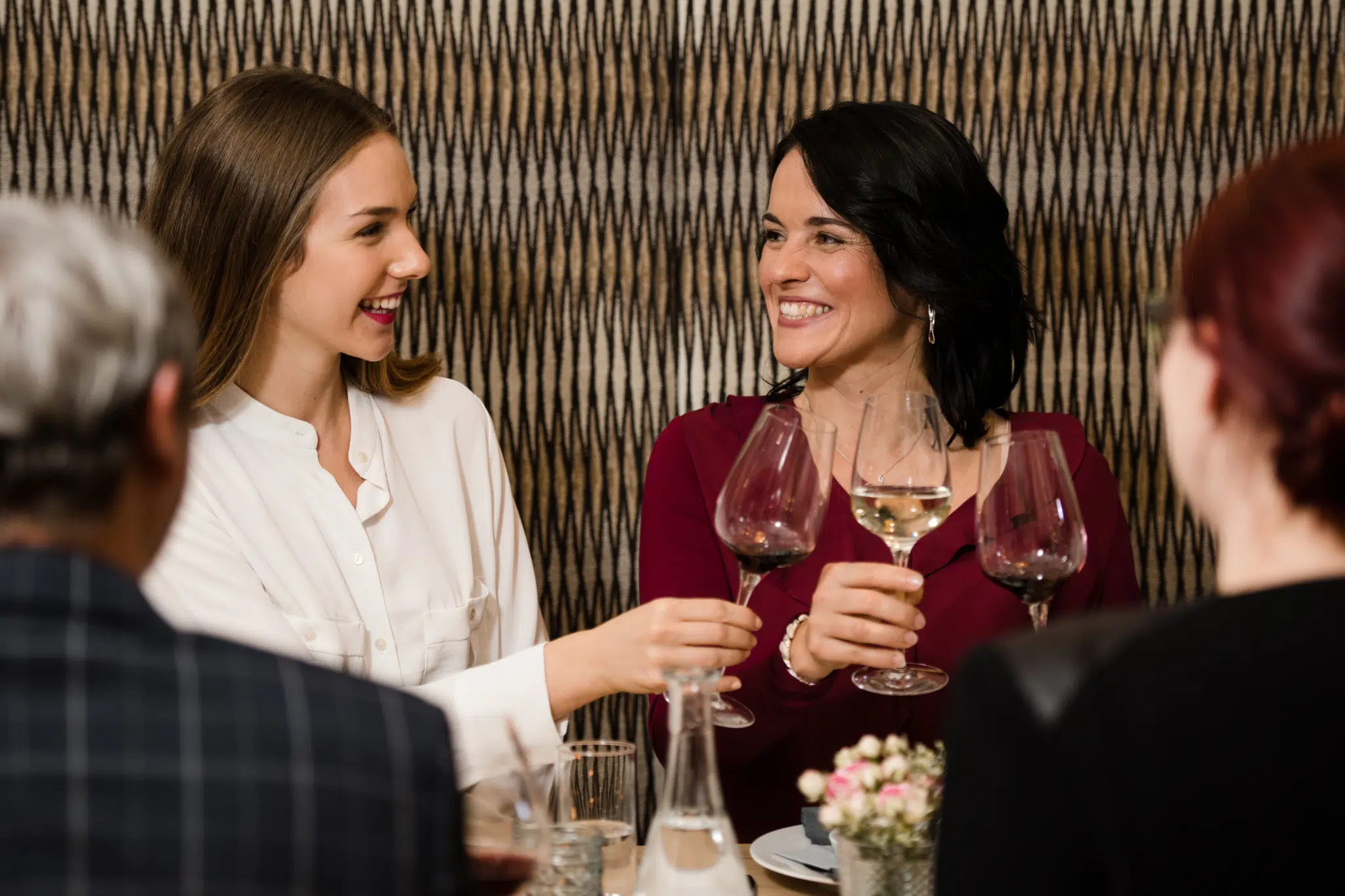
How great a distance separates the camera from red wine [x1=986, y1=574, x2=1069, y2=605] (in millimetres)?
1380

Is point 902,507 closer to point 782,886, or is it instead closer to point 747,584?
point 747,584

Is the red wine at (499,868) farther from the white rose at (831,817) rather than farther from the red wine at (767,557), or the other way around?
the red wine at (767,557)

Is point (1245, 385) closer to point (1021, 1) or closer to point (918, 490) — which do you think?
point (918, 490)

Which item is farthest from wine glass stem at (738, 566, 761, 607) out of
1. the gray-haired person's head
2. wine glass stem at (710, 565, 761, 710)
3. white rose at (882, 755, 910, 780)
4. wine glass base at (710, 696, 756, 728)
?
the gray-haired person's head

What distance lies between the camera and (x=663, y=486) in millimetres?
2121

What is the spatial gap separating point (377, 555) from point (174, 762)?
1.28 meters

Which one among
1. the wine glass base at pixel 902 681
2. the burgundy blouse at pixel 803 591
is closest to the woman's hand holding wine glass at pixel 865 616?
the wine glass base at pixel 902 681

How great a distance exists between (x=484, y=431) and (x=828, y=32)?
109 cm

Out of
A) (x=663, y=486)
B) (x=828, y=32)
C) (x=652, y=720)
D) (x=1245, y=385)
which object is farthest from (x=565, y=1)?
(x=1245, y=385)

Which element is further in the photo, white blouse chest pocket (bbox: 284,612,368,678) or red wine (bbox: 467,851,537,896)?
white blouse chest pocket (bbox: 284,612,368,678)

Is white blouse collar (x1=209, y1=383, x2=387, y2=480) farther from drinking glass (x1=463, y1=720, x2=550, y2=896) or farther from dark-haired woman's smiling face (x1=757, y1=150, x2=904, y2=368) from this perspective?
drinking glass (x1=463, y1=720, x2=550, y2=896)

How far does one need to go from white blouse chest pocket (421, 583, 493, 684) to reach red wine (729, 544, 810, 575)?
66 cm

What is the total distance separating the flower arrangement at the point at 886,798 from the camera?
1.20 m

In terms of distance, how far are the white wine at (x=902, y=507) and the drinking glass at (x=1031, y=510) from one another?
11 centimetres
